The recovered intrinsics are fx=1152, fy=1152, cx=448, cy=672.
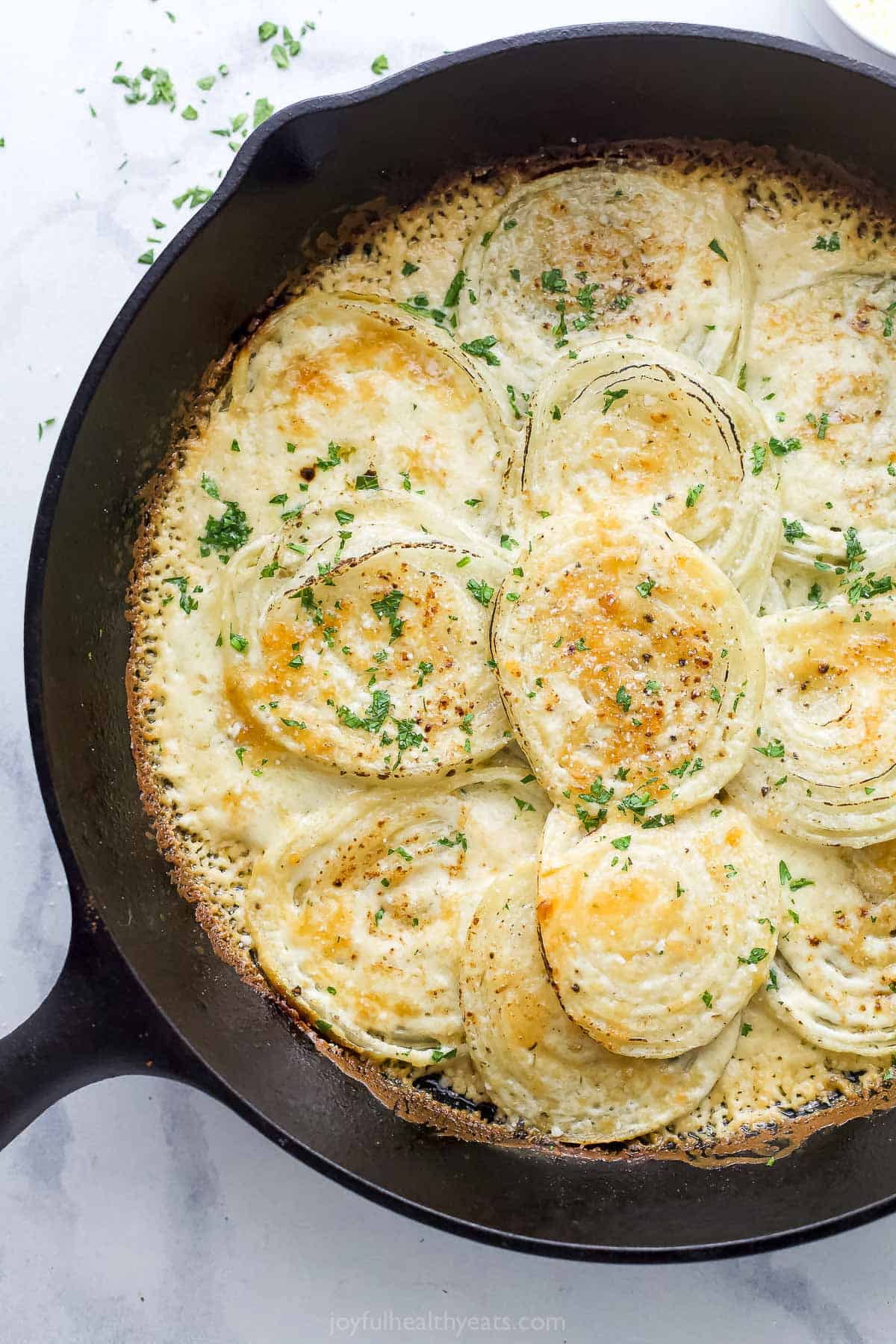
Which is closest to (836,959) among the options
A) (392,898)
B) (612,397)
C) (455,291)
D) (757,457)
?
(392,898)

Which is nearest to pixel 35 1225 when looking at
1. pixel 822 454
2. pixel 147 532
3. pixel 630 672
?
pixel 147 532

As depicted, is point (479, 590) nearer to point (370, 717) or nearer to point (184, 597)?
point (370, 717)

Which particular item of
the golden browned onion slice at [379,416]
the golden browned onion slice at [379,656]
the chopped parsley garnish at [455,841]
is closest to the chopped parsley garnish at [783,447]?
the golden browned onion slice at [379,416]

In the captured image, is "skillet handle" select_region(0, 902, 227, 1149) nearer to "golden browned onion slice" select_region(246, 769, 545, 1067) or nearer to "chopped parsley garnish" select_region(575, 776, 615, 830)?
"golden browned onion slice" select_region(246, 769, 545, 1067)

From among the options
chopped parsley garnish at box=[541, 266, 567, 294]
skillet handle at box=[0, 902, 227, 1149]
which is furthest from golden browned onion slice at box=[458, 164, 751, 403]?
skillet handle at box=[0, 902, 227, 1149]

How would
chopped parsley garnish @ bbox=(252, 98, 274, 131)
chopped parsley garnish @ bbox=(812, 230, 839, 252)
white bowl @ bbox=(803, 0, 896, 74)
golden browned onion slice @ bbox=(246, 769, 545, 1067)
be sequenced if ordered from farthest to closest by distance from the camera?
chopped parsley garnish @ bbox=(252, 98, 274, 131) → white bowl @ bbox=(803, 0, 896, 74) → chopped parsley garnish @ bbox=(812, 230, 839, 252) → golden browned onion slice @ bbox=(246, 769, 545, 1067)

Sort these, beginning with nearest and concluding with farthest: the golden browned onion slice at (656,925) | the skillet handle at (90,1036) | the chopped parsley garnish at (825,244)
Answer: the skillet handle at (90,1036) < the golden browned onion slice at (656,925) < the chopped parsley garnish at (825,244)

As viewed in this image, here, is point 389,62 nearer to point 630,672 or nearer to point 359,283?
point 359,283

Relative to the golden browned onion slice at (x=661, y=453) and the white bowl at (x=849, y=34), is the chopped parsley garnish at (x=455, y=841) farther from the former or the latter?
the white bowl at (x=849, y=34)
